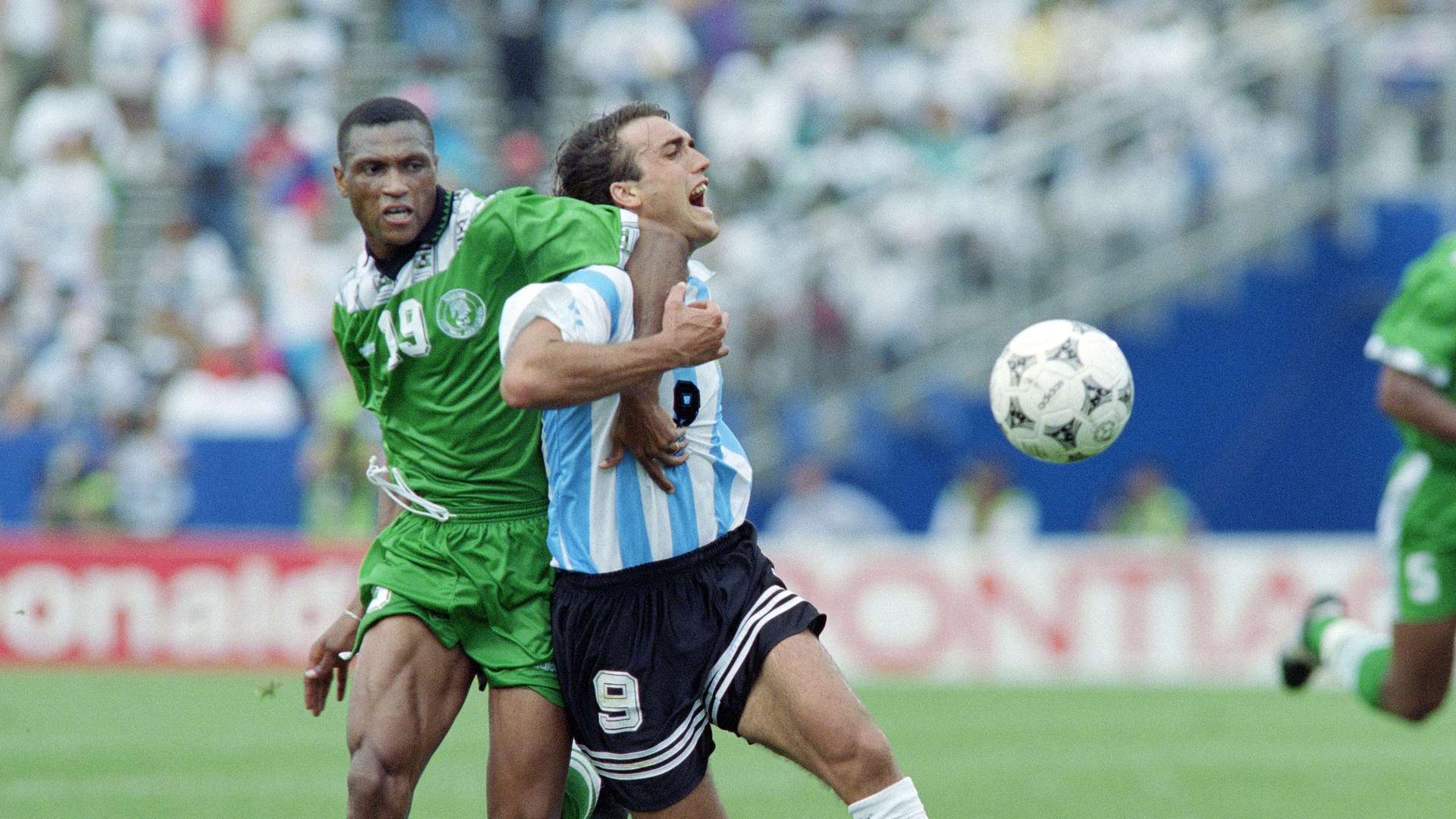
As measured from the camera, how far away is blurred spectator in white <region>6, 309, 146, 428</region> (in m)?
16.4

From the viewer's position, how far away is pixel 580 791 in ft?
20.5

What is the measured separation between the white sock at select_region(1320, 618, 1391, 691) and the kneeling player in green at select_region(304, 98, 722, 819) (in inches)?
147

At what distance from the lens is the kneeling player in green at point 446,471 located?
572cm

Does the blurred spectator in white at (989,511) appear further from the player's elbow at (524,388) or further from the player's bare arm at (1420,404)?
the player's elbow at (524,388)

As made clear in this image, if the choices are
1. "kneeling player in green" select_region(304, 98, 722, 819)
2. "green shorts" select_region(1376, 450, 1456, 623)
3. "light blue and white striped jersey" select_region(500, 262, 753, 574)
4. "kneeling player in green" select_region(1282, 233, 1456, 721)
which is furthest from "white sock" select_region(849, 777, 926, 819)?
"green shorts" select_region(1376, 450, 1456, 623)

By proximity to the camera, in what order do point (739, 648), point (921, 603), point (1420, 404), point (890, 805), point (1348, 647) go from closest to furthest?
point (890, 805) → point (739, 648) → point (1420, 404) → point (1348, 647) → point (921, 603)

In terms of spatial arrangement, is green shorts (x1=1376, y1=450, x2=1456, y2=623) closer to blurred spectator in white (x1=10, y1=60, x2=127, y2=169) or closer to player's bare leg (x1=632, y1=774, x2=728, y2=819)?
player's bare leg (x1=632, y1=774, x2=728, y2=819)

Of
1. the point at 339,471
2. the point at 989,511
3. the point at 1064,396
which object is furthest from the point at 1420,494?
the point at 339,471

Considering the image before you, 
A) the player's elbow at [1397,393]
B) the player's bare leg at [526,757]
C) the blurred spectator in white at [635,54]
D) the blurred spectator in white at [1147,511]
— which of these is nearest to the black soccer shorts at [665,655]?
the player's bare leg at [526,757]

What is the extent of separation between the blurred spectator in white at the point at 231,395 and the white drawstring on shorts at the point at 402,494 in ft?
33.0

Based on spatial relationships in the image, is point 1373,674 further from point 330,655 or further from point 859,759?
point 330,655

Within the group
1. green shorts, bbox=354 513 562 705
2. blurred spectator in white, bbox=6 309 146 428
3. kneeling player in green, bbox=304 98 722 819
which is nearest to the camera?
kneeling player in green, bbox=304 98 722 819

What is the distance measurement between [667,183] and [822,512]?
11286 mm

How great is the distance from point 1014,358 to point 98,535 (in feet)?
36.7
